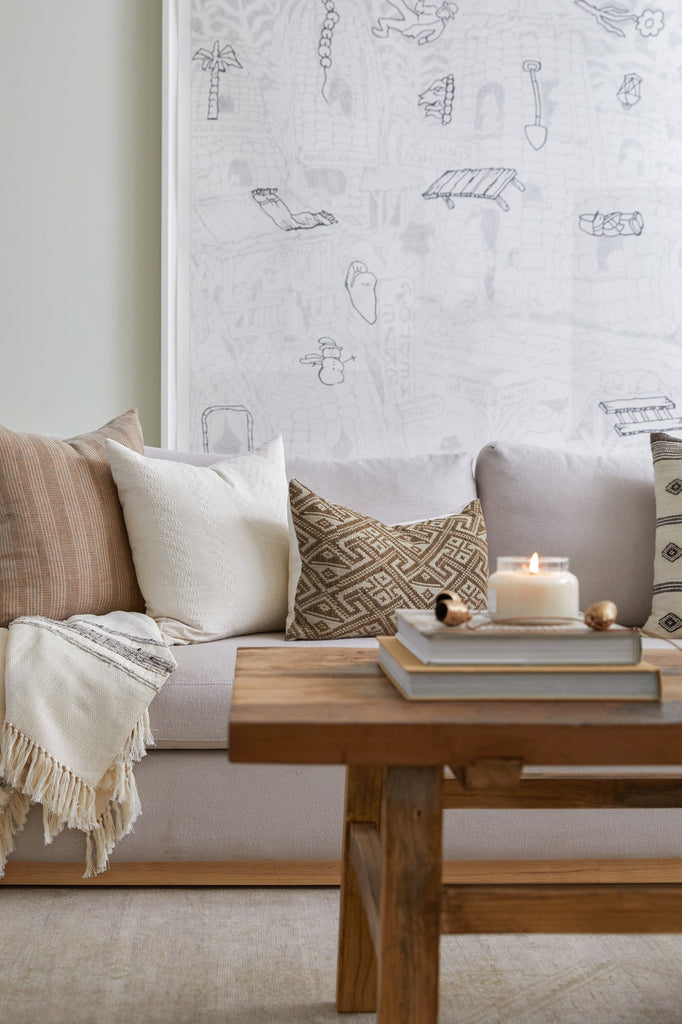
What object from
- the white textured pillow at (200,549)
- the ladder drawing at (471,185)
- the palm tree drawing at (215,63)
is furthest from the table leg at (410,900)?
the palm tree drawing at (215,63)

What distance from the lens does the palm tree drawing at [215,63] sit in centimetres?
263

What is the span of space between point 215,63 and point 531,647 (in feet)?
7.45

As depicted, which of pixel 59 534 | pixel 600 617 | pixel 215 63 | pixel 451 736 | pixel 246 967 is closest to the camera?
pixel 451 736

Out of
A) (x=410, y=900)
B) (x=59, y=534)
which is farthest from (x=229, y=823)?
(x=410, y=900)

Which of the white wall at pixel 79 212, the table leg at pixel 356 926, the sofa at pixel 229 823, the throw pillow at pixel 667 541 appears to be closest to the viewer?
the table leg at pixel 356 926

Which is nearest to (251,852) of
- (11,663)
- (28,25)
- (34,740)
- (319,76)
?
(34,740)

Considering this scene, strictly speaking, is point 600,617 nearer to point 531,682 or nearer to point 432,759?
point 531,682

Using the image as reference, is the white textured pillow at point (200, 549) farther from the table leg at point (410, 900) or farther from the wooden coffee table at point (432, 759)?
the table leg at point (410, 900)

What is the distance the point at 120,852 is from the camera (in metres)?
1.66

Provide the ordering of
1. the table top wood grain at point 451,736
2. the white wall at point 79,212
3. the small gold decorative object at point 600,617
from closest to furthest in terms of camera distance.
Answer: the table top wood grain at point 451,736 < the small gold decorative object at point 600,617 < the white wall at point 79,212

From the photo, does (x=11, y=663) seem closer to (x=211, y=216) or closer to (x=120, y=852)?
(x=120, y=852)

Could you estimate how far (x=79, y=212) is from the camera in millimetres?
2637

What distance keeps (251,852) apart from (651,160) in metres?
2.21

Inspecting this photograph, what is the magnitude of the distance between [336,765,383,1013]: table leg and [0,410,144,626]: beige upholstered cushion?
0.86m
